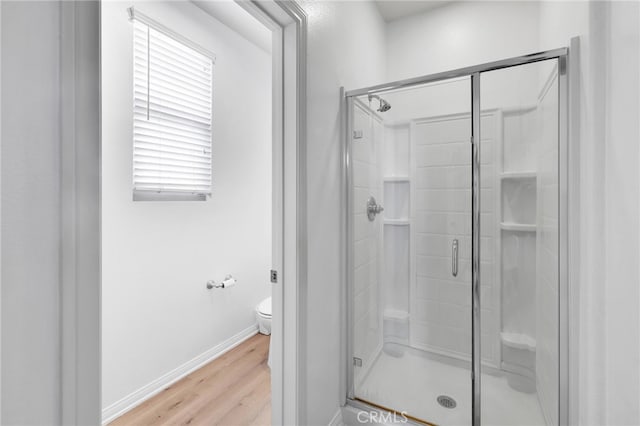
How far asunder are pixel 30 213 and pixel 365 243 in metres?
1.44

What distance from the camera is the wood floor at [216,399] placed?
1.70 metres

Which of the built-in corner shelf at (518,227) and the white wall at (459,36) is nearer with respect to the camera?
the built-in corner shelf at (518,227)

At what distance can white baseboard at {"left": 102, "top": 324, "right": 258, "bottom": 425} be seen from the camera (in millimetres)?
1708

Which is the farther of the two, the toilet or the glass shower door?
the toilet

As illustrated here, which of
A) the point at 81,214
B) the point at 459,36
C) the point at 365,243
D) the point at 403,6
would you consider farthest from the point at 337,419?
the point at 403,6

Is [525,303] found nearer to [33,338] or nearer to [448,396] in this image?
[448,396]

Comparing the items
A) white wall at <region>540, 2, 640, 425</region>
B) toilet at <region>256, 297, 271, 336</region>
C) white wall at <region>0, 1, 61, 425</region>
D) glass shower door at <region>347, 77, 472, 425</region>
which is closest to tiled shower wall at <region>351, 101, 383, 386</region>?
glass shower door at <region>347, 77, 472, 425</region>

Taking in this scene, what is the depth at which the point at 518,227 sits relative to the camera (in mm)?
1434

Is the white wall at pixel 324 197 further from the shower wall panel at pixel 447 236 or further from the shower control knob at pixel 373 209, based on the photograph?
the shower wall panel at pixel 447 236

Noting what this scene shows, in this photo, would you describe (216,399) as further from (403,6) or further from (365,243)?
(403,6)

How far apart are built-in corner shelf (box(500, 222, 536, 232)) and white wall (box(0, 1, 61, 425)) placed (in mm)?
1628

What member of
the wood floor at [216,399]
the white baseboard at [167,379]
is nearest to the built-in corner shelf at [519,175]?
the wood floor at [216,399]

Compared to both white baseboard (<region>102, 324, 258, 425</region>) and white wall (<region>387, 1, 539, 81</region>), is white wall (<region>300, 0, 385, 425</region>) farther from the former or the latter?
white baseboard (<region>102, 324, 258, 425</region>)

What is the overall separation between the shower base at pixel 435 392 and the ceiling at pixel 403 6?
96.0 inches
